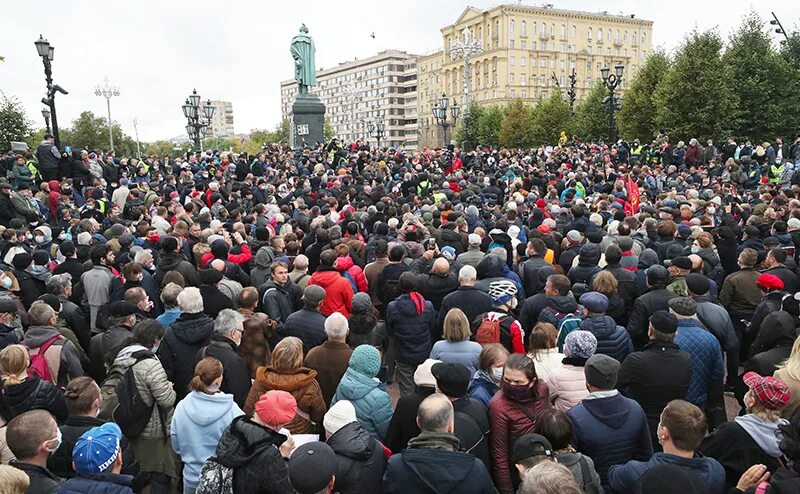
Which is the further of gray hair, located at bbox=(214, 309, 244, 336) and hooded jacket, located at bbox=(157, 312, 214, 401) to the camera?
hooded jacket, located at bbox=(157, 312, 214, 401)

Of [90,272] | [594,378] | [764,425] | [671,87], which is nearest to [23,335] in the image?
[90,272]

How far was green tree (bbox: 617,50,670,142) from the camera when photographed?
1608 inches

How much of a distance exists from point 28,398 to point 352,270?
164 inches

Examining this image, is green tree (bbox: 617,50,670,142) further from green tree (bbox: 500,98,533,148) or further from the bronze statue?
the bronze statue

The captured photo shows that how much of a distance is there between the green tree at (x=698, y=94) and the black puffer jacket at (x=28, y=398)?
32327 mm

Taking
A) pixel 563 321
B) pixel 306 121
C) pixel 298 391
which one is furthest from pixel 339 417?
pixel 306 121

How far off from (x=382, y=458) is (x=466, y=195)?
11490 mm

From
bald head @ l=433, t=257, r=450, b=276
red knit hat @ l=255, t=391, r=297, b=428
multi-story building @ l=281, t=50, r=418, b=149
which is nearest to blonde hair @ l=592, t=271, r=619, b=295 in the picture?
bald head @ l=433, t=257, r=450, b=276

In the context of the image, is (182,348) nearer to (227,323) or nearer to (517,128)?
(227,323)

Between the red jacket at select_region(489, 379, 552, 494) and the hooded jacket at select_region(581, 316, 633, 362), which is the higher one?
the hooded jacket at select_region(581, 316, 633, 362)

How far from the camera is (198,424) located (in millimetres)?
3990

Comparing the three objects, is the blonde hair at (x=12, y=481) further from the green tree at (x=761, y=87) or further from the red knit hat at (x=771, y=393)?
the green tree at (x=761, y=87)

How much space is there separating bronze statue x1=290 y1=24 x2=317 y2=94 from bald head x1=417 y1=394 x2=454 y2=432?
32.1 m

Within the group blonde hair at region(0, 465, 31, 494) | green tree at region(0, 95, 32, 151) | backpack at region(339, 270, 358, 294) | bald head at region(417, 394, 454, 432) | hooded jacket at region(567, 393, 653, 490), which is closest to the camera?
blonde hair at region(0, 465, 31, 494)
